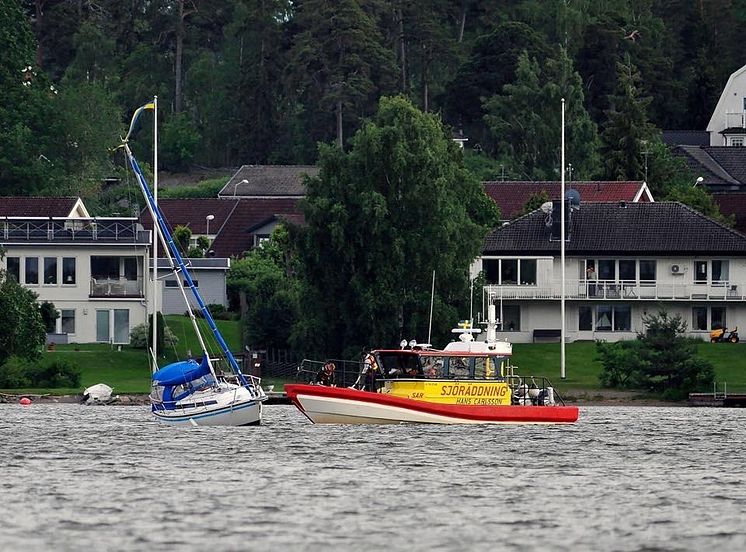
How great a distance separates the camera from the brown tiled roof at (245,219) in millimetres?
132875

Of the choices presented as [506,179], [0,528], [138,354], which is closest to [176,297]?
[138,354]

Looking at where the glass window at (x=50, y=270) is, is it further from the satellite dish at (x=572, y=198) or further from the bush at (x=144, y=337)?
the satellite dish at (x=572, y=198)

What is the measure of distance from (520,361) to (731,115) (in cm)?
7367

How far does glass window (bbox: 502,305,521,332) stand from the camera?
355 ft

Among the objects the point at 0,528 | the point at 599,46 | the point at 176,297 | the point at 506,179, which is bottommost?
the point at 0,528

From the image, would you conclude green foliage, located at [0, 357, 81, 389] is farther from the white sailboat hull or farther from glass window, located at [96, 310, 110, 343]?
the white sailboat hull

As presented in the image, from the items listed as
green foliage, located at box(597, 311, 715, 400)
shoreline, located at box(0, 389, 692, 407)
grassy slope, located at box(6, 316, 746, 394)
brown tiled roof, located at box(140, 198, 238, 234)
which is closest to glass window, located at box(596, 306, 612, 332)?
grassy slope, located at box(6, 316, 746, 394)

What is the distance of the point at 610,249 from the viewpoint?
109 metres

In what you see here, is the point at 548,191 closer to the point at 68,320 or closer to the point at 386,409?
the point at 68,320

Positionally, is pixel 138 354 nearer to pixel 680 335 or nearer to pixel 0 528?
pixel 680 335

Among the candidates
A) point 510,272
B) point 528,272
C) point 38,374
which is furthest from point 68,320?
point 528,272

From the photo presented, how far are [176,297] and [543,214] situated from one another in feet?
61.2

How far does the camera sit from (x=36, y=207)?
388 feet

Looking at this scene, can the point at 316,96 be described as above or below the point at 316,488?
above
